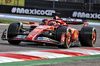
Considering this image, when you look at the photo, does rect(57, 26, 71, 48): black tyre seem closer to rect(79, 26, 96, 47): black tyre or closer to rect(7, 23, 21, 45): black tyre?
rect(79, 26, 96, 47): black tyre

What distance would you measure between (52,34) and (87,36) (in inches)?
57.6

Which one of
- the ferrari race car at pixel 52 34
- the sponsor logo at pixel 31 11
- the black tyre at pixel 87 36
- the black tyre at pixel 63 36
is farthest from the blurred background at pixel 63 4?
the black tyre at pixel 63 36

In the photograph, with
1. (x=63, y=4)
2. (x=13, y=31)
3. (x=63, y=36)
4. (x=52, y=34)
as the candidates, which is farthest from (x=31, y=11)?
(x=63, y=36)

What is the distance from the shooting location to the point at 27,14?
34062 millimetres

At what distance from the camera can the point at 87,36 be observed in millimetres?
12078

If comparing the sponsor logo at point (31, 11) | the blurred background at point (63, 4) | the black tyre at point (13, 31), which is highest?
the blurred background at point (63, 4)

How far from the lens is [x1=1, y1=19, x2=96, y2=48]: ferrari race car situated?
1098 centimetres

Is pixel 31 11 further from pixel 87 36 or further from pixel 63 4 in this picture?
pixel 87 36

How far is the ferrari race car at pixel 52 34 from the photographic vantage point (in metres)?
11.0

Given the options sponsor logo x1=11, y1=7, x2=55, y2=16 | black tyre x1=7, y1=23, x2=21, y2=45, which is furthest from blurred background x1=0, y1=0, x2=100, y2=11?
black tyre x1=7, y1=23, x2=21, y2=45

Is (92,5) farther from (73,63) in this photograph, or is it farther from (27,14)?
(73,63)

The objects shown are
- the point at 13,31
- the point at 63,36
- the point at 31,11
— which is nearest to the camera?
the point at 63,36

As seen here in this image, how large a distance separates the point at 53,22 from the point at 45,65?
511 centimetres

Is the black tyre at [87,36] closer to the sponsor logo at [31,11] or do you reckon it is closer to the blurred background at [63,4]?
the sponsor logo at [31,11]
